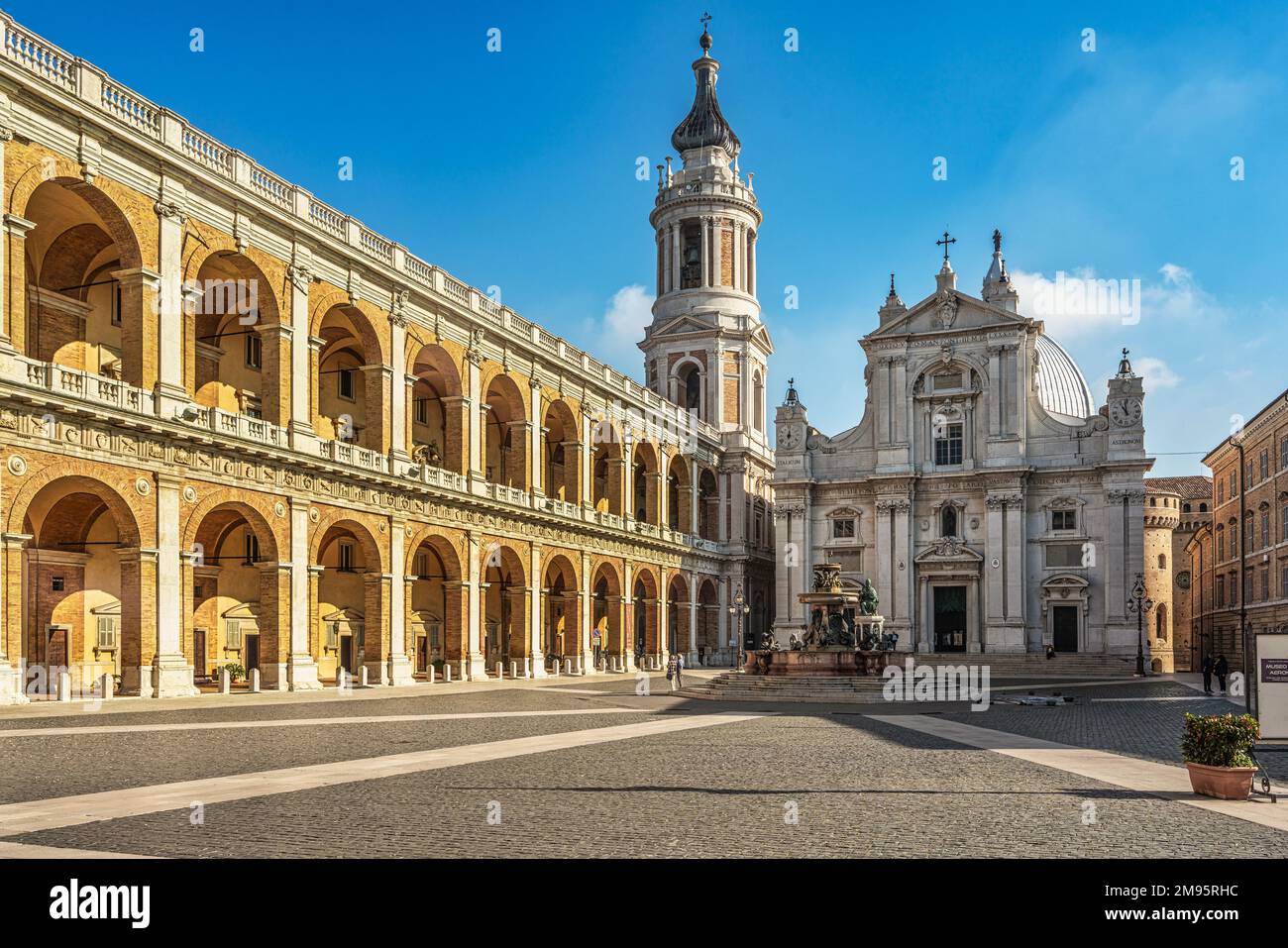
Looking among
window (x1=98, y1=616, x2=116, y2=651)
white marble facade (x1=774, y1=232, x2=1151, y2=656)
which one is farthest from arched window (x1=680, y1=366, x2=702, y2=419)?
window (x1=98, y1=616, x2=116, y2=651)

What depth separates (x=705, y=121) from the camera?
8069 centimetres

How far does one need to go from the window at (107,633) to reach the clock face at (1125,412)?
167ft

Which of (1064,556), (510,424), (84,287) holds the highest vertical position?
(84,287)

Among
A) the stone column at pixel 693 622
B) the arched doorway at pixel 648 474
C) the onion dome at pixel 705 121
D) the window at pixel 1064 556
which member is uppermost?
the onion dome at pixel 705 121

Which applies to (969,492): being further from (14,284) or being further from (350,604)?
(14,284)

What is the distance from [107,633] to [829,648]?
74.3ft

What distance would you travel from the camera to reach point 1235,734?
13.4 meters

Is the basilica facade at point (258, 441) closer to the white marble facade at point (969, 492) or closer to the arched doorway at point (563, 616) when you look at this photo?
the arched doorway at point (563, 616)

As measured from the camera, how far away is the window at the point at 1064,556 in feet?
207

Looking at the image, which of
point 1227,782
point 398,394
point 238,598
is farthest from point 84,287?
point 1227,782

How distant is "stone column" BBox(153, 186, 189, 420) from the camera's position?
31125 millimetres

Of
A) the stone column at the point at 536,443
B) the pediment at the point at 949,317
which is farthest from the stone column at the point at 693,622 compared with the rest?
the stone column at the point at 536,443

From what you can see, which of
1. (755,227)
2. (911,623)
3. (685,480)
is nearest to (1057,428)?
(911,623)
